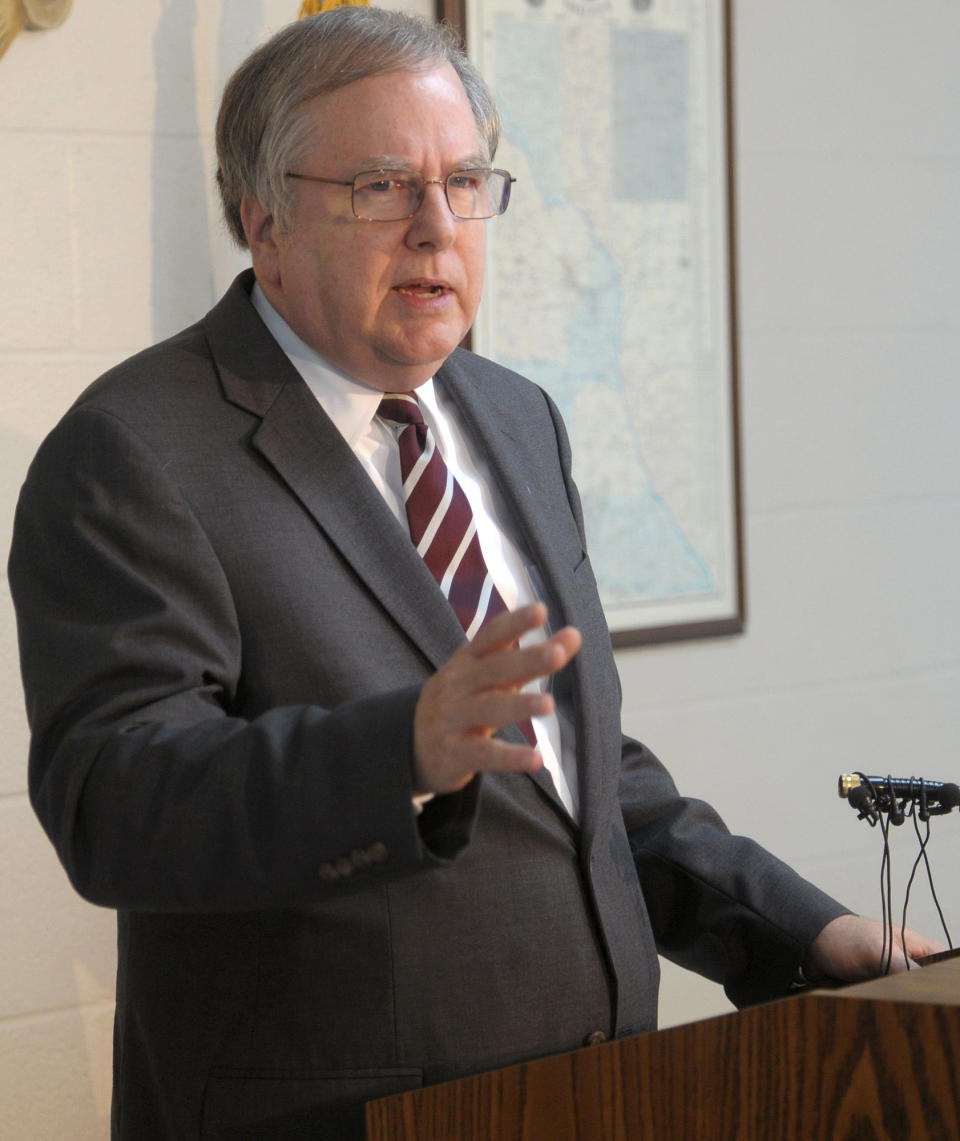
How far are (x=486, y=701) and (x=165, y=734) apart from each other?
0.28m

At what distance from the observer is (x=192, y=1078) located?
121cm

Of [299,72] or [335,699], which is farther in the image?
[299,72]

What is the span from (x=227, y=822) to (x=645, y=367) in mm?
1782

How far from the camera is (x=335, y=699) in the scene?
3.86ft

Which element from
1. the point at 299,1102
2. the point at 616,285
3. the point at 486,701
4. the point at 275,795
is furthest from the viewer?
the point at 616,285

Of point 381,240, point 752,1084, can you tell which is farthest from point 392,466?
point 752,1084

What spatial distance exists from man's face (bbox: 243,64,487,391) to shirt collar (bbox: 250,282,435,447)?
0.01 metres

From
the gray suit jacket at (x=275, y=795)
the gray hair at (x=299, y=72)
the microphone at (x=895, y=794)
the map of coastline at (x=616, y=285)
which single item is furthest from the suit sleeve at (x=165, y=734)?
the map of coastline at (x=616, y=285)

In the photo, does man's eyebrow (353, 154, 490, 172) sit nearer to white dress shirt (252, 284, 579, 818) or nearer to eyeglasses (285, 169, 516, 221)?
eyeglasses (285, 169, 516, 221)

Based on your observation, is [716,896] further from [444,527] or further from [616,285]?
[616,285]

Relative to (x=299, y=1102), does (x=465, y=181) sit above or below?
above

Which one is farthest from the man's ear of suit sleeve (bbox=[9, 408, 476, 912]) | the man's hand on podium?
the man's hand on podium

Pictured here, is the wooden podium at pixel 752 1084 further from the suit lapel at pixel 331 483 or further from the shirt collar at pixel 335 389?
the shirt collar at pixel 335 389

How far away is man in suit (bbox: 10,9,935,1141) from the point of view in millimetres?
997
